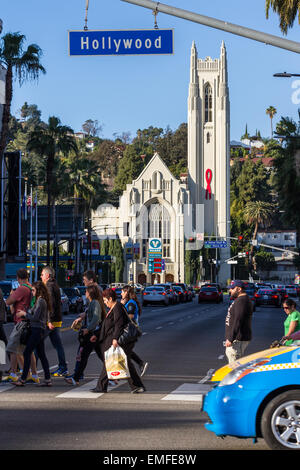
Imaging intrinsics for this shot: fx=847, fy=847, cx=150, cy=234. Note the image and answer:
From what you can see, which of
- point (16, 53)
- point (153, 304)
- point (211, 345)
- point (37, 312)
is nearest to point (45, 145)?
point (16, 53)

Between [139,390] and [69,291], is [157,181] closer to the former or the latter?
[69,291]

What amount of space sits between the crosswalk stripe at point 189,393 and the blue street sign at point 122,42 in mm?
5670

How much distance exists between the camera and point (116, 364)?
13281 millimetres

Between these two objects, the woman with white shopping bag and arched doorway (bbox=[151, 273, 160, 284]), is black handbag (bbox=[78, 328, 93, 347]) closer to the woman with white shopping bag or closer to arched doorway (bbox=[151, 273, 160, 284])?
the woman with white shopping bag

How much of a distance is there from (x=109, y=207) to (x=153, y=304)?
67576 mm

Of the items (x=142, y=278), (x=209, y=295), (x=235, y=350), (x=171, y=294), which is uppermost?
(x=235, y=350)

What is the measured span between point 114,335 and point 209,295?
→ 197ft

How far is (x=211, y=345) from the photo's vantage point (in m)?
24.5

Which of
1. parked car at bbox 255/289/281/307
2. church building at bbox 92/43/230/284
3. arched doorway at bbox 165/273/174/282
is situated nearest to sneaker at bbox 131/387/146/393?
parked car at bbox 255/289/281/307

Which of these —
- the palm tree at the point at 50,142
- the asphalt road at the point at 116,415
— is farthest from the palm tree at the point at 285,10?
the palm tree at the point at 50,142

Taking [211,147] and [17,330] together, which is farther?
[211,147]

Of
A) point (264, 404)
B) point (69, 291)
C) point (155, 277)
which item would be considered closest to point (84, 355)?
point (264, 404)

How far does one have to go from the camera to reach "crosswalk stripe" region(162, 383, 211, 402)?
42.8 ft

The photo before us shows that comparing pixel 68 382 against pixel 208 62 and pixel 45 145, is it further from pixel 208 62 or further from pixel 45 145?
pixel 208 62
